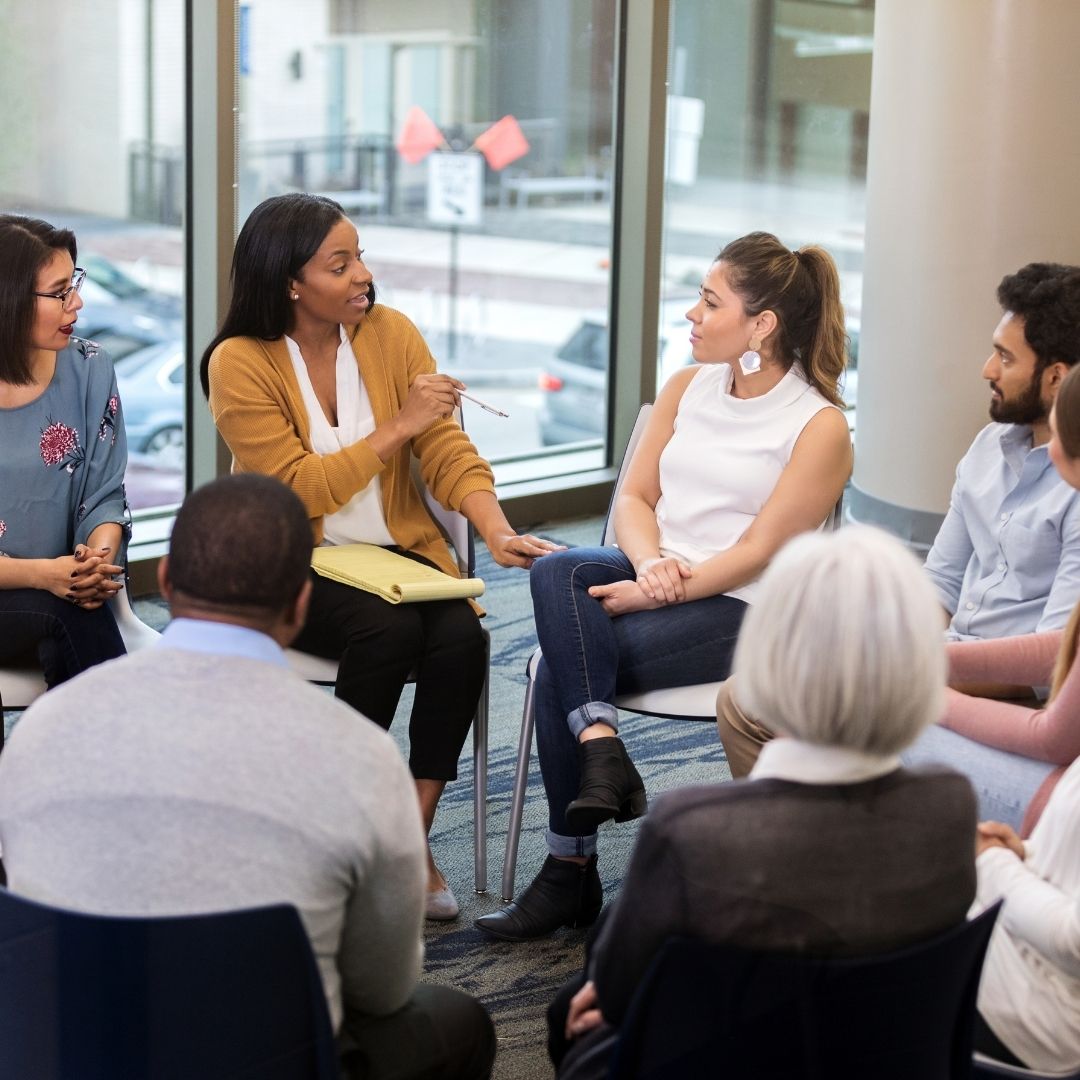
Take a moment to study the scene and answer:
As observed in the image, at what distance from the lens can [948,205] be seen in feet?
14.9

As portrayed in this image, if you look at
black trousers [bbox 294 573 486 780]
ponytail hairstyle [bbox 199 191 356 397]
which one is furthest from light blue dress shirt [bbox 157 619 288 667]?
ponytail hairstyle [bbox 199 191 356 397]

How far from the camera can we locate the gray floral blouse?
9.00ft

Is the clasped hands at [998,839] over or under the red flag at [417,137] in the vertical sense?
under

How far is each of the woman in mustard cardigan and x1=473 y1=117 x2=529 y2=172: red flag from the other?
2.46 metres

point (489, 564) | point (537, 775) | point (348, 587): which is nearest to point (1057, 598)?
point (348, 587)

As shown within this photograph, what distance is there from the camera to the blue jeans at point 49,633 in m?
2.61

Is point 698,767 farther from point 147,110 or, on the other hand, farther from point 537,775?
point 147,110

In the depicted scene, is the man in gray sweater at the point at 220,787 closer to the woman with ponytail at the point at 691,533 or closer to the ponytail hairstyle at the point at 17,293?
the woman with ponytail at the point at 691,533

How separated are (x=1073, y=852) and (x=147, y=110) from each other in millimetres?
3645

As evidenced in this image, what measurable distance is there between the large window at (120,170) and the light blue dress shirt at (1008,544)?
8.84 feet

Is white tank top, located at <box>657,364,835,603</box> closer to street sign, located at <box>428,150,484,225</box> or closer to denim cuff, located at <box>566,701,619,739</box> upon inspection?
denim cuff, located at <box>566,701,619,739</box>

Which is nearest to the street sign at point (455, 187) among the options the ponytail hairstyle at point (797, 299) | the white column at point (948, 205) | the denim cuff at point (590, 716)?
the white column at point (948, 205)

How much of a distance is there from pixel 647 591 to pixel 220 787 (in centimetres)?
148

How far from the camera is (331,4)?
191 inches
